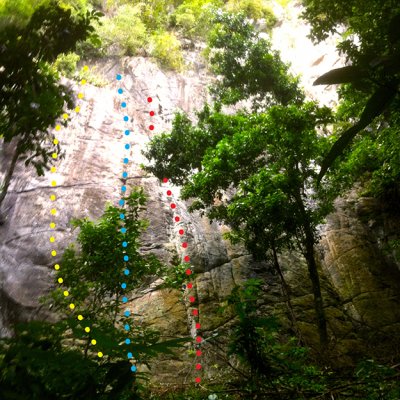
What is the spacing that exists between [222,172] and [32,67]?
4030mm

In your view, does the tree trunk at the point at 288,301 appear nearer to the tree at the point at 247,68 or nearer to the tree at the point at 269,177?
the tree at the point at 269,177

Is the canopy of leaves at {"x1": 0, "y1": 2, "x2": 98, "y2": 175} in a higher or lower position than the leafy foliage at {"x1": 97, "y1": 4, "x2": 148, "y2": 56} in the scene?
lower

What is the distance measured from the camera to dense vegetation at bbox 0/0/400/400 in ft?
3.44

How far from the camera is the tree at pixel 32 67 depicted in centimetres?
227

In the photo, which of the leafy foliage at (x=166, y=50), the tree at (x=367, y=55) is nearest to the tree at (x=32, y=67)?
the tree at (x=367, y=55)

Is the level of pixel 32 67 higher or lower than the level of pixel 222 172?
lower

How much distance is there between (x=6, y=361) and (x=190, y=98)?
10.7 meters

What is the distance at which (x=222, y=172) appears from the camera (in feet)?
20.0

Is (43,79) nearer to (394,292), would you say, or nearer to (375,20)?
(375,20)

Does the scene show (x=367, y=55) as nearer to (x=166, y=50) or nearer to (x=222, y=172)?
(x=222, y=172)

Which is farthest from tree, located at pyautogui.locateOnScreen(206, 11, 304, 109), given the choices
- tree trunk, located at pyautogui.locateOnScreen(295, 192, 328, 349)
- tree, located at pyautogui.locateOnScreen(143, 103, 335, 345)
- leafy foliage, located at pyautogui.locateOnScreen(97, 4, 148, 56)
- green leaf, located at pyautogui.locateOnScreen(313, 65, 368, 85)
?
green leaf, located at pyautogui.locateOnScreen(313, 65, 368, 85)

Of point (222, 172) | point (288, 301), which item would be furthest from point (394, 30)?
point (288, 301)

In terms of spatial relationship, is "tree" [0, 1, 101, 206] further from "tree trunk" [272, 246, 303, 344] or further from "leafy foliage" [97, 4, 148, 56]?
"leafy foliage" [97, 4, 148, 56]

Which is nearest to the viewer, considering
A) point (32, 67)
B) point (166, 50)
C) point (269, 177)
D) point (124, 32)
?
point (32, 67)
